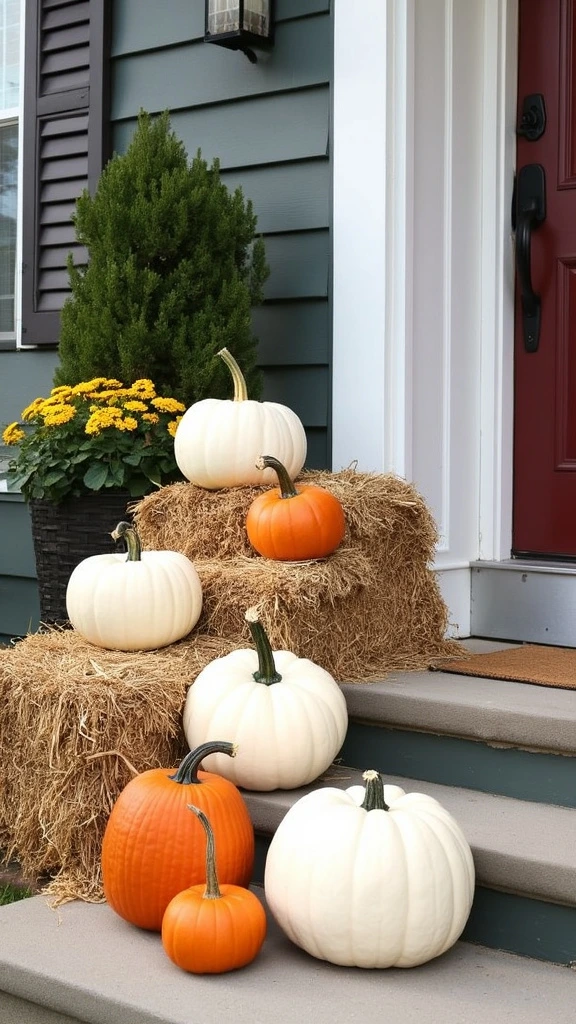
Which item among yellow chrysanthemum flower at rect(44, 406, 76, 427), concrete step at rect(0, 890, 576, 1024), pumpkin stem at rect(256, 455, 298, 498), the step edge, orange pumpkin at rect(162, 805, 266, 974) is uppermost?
yellow chrysanthemum flower at rect(44, 406, 76, 427)

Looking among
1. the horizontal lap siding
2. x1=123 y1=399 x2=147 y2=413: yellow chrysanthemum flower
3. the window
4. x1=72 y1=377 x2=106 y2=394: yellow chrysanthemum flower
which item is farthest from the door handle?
the window

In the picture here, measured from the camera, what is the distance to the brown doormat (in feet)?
9.11

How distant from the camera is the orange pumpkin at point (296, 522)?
2799 mm

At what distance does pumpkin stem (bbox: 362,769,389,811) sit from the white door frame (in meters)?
1.43

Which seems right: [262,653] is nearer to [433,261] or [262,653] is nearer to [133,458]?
[133,458]

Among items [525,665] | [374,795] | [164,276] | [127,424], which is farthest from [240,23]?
[374,795]

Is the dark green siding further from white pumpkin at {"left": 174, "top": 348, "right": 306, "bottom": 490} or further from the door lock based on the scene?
the door lock

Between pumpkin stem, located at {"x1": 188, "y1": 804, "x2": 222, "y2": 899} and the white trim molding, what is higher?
the white trim molding

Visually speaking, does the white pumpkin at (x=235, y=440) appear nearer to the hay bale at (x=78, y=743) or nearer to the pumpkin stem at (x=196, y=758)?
the hay bale at (x=78, y=743)

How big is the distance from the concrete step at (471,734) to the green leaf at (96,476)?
3.30 feet

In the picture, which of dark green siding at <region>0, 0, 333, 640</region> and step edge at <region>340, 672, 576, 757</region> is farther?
dark green siding at <region>0, 0, 333, 640</region>

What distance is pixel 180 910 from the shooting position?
2002 mm

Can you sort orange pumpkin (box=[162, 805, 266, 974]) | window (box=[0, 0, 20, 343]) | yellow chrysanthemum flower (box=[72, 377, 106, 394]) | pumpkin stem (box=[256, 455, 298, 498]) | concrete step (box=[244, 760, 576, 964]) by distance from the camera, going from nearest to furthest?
1. orange pumpkin (box=[162, 805, 266, 974])
2. concrete step (box=[244, 760, 576, 964])
3. pumpkin stem (box=[256, 455, 298, 498])
4. yellow chrysanthemum flower (box=[72, 377, 106, 394])
5. window (box=[0, 0, 20, 343])

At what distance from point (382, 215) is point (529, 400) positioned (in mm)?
724
